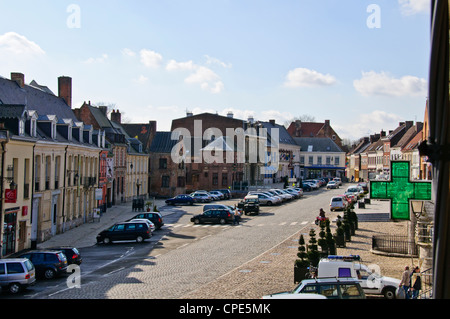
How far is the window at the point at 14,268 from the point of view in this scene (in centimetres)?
2097

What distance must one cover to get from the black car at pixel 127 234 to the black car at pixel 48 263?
10243 mm

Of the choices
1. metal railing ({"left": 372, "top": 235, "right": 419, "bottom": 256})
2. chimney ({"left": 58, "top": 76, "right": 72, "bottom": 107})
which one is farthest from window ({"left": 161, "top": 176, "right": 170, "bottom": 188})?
metal railing ({"left": 372, "top": 235, "right": 419, "bottom": 256})

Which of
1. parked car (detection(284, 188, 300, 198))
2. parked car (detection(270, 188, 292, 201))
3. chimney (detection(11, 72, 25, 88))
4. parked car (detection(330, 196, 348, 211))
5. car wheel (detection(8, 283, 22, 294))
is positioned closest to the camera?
car wheel (detection(8, 283, 22, 294))

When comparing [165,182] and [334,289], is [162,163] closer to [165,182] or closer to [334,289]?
[165,182]

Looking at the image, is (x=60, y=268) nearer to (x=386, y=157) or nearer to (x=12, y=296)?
(x=12, y=296)

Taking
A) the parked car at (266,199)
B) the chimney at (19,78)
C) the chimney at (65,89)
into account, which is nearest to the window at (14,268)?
the chimney at (19,78)

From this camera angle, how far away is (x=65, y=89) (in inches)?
2087

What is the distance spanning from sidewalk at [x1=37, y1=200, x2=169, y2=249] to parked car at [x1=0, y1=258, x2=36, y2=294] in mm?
12767

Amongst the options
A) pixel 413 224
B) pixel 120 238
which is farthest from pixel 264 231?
pixel 413 224

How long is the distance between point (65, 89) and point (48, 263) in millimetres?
32283

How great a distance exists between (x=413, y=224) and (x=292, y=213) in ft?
81.7

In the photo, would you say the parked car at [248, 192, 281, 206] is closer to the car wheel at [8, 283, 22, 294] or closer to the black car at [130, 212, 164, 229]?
the black car at [130, 212, 164, 229]

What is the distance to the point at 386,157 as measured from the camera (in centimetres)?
9581

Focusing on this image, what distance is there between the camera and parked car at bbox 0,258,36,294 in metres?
20.9
